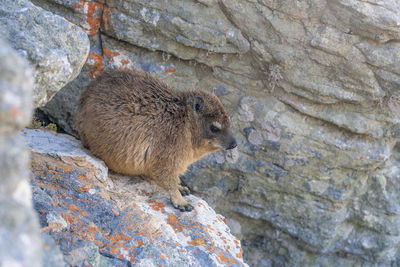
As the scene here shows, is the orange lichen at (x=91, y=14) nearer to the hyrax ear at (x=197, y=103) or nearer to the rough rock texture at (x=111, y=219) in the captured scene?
the rough rock texture at (x=111, y=219)

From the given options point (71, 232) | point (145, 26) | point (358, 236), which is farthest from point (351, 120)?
point (71, 232)

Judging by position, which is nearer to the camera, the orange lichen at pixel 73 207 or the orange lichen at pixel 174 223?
the orange lichen at pixel 73 207

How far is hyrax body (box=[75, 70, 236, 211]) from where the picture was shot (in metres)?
4.89

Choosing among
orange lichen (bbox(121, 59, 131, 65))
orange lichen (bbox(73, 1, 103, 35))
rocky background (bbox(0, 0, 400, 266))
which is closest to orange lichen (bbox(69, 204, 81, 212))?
rocky background (bbox(0, 0, 400, 266))

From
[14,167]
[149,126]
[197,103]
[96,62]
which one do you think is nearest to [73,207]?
[149,126]

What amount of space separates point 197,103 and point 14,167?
145 inches

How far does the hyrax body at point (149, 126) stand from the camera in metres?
4.89

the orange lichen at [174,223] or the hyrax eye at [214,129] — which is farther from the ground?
the hyrax eye at [214,129]

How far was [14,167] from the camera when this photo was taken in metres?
1.75

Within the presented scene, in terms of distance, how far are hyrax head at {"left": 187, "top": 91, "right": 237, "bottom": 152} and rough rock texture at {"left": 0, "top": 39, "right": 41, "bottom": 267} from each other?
11.6 ft

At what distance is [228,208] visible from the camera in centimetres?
761

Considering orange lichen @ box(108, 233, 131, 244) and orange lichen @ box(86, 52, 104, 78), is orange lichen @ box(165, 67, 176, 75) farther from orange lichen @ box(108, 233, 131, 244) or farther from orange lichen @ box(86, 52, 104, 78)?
orange lichen @ box(108, 233, 131, 244)

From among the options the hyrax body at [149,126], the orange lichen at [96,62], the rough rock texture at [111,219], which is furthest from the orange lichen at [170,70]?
the rough rock texture at [111,219]

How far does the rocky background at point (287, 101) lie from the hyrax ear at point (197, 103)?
1562 mm
